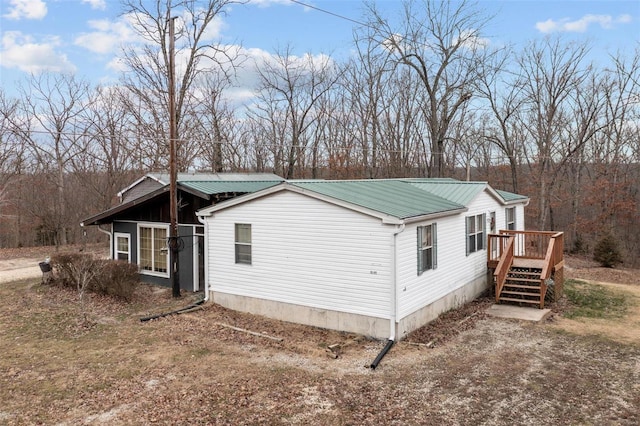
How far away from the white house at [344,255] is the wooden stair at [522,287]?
124cm

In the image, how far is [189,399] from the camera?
6688mm

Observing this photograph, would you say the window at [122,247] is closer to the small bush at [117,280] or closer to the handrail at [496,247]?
the small bush at [117,280]

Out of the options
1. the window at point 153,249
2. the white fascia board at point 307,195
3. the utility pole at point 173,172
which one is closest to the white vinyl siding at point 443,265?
the white fascia board at point 307,195

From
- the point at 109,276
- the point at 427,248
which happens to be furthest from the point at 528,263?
the point at 109,276

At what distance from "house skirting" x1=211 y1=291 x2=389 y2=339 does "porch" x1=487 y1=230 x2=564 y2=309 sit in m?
4.96

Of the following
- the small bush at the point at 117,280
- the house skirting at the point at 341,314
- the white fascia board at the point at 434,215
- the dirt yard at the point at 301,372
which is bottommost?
the dirt yard at the point at 301,372

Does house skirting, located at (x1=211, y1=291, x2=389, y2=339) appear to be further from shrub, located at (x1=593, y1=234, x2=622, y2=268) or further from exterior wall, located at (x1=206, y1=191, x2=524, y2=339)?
shrub, located at (x1=593, y1=234, x2=622, y2=268)

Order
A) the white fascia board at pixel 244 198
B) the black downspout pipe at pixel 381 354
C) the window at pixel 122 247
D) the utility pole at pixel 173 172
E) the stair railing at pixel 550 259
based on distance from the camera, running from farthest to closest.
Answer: the window at pixel 122 247, the utility pole at pixel 173 172, the stair railing at pixel 550 259, the white fascia board at pixel 244 198, the black downspout pipe at pixel 381 354

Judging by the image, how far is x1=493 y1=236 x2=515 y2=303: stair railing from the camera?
12734 mm

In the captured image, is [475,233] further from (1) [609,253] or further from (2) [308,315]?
(1) [609,253]

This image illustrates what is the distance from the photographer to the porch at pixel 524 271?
41.4 ft

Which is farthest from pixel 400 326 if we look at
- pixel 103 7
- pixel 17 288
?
pixel 103 7

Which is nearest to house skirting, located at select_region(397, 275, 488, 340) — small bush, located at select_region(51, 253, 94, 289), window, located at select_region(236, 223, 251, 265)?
window, located at select_region(236, 223, 251, 265)

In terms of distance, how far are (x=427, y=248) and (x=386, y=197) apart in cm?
159
